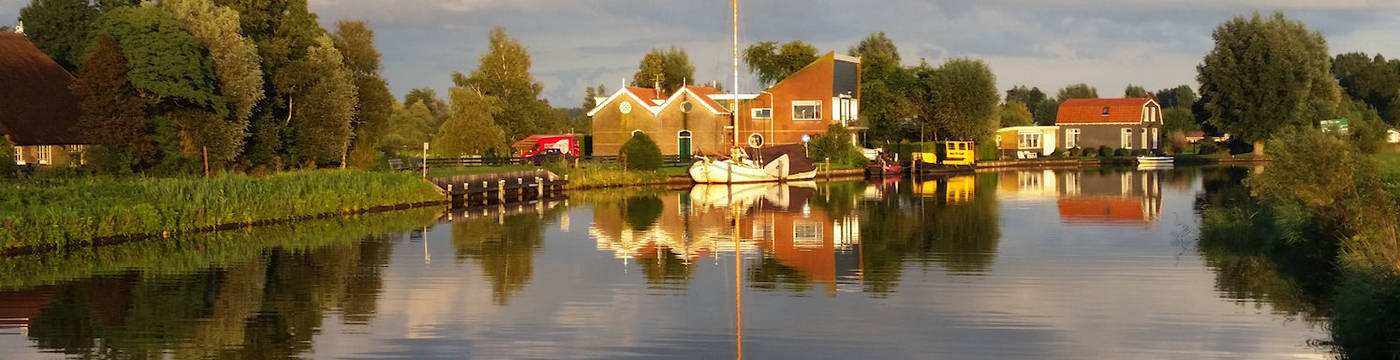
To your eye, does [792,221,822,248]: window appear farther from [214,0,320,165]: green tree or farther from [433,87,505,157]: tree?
[433,87,505,157]: tree

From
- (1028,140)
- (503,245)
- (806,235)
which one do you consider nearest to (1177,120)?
(1028,140)

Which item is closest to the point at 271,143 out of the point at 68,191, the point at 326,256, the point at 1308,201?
the point at 68,191

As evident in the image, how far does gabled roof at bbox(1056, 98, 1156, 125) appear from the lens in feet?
356

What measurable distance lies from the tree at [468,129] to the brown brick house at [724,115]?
7248mm

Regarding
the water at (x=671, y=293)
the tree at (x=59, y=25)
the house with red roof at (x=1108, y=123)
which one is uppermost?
the tree at (x=59, y=25)

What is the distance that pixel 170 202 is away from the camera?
35219mm

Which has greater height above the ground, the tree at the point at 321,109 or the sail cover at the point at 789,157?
the tree at the point at 321,109

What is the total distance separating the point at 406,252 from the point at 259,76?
19.4 metres

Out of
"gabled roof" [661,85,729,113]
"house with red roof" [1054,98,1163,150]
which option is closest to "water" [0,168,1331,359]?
"gabled roof" [661,85,729,113]

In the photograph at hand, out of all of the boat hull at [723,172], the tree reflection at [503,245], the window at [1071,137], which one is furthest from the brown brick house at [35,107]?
the window at [1071,137]

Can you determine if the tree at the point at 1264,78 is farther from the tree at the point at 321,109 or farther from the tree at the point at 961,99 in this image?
the tree at the point at 321,109

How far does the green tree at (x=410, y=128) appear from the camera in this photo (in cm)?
11190

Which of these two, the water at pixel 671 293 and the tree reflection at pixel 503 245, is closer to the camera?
the water at pixel 671 293

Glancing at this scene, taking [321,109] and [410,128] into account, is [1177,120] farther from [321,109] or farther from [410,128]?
[321,109]
